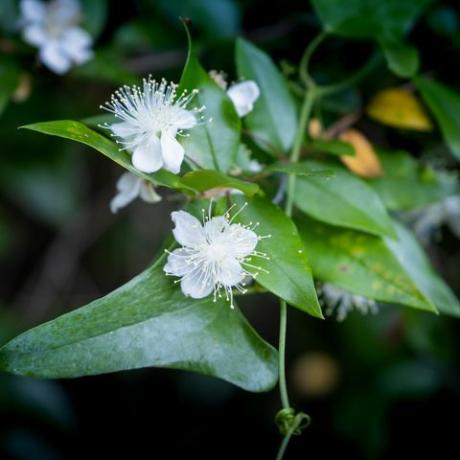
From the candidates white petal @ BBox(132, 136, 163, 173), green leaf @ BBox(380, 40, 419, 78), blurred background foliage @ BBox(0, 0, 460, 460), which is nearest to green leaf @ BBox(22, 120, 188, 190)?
white petal @ BBox(132, 136, 163, 173)

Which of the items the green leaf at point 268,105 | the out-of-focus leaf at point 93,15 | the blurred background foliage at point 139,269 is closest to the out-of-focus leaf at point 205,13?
the blurred background foliage at point 139,269

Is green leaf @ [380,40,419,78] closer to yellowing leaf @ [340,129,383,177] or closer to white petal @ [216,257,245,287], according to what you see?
yellowing leaf @ [340,129,383,177]

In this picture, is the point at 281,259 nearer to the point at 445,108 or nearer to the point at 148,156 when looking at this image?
the point at 148,156

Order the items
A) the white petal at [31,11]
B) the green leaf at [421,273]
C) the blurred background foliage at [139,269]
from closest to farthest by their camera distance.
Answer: the green leaf at [421,273] → the white petal at [31,11] → the blurred background foliage at [139,269]

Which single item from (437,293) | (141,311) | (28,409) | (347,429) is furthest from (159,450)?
(141,311)

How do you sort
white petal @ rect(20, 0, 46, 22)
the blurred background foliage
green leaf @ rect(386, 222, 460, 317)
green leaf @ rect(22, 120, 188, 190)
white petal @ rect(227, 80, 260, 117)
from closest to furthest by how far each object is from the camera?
green leaf @ rect(22, 120, 188, 190) < white petal @ rect(227, 80, 260, 117) < green leaf @ rect(386, 222, 460, 317) < white petal @ rect(20, 0, 46, 22) < the blurred background foliage

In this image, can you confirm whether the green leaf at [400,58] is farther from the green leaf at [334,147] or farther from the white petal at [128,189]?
the white petal at [128,189]
